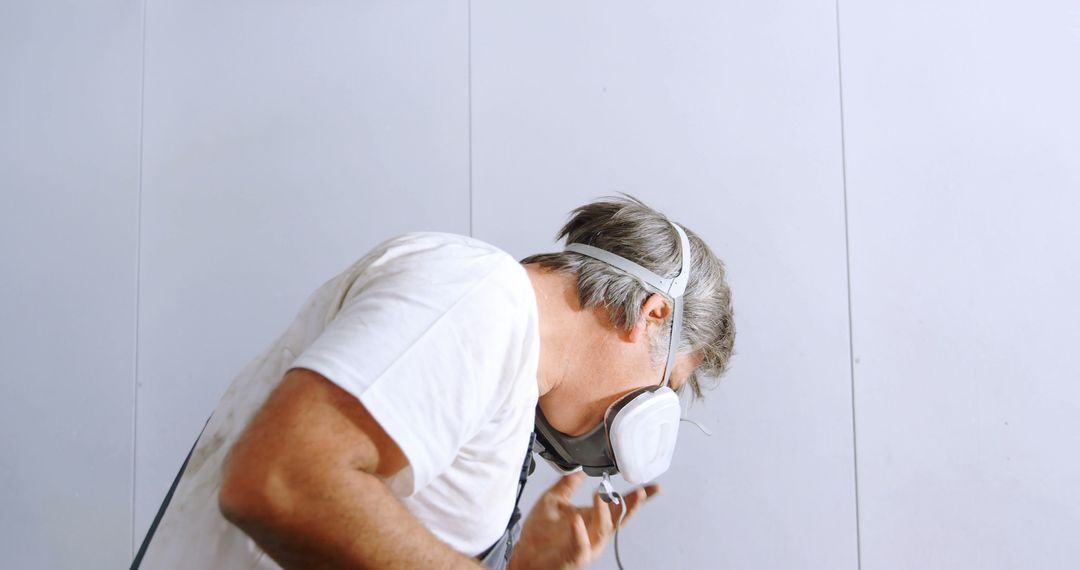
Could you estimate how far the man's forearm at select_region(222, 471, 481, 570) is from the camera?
624 mm

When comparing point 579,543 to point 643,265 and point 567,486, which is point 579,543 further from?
point 643,265

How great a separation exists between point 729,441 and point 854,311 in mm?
447

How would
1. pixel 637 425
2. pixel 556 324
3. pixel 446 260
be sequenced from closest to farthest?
pixel 446 260, pixel 556 324, pixel 637 425

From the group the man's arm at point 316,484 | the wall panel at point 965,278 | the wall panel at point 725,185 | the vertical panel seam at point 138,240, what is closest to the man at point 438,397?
the man's arm at point 316,484

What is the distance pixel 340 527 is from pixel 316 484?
51 millimetres

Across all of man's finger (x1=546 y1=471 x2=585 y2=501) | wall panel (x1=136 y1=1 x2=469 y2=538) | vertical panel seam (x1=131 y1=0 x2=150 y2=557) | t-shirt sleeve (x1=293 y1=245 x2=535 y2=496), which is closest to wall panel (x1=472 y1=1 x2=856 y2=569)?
wall panel (x1=136 y1=1 x2=469 y2=538)

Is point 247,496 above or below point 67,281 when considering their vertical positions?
below

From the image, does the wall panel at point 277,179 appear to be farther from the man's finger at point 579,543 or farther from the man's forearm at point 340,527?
the man's forearm at point 340,527

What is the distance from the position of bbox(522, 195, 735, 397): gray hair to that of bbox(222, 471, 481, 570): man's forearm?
435mm

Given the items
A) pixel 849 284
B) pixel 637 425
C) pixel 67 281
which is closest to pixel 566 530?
pixel 637 425

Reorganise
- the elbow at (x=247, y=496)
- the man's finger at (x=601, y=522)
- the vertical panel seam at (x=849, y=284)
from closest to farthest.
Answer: the elbow at (x=247, y=496) → the man's finger at (x=601, y=522) → the vertical panel seam at (x=849, y=284)

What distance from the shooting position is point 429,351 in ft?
2.24

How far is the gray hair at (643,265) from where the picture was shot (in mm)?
1021

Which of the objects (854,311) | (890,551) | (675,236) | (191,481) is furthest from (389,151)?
(890,551)
